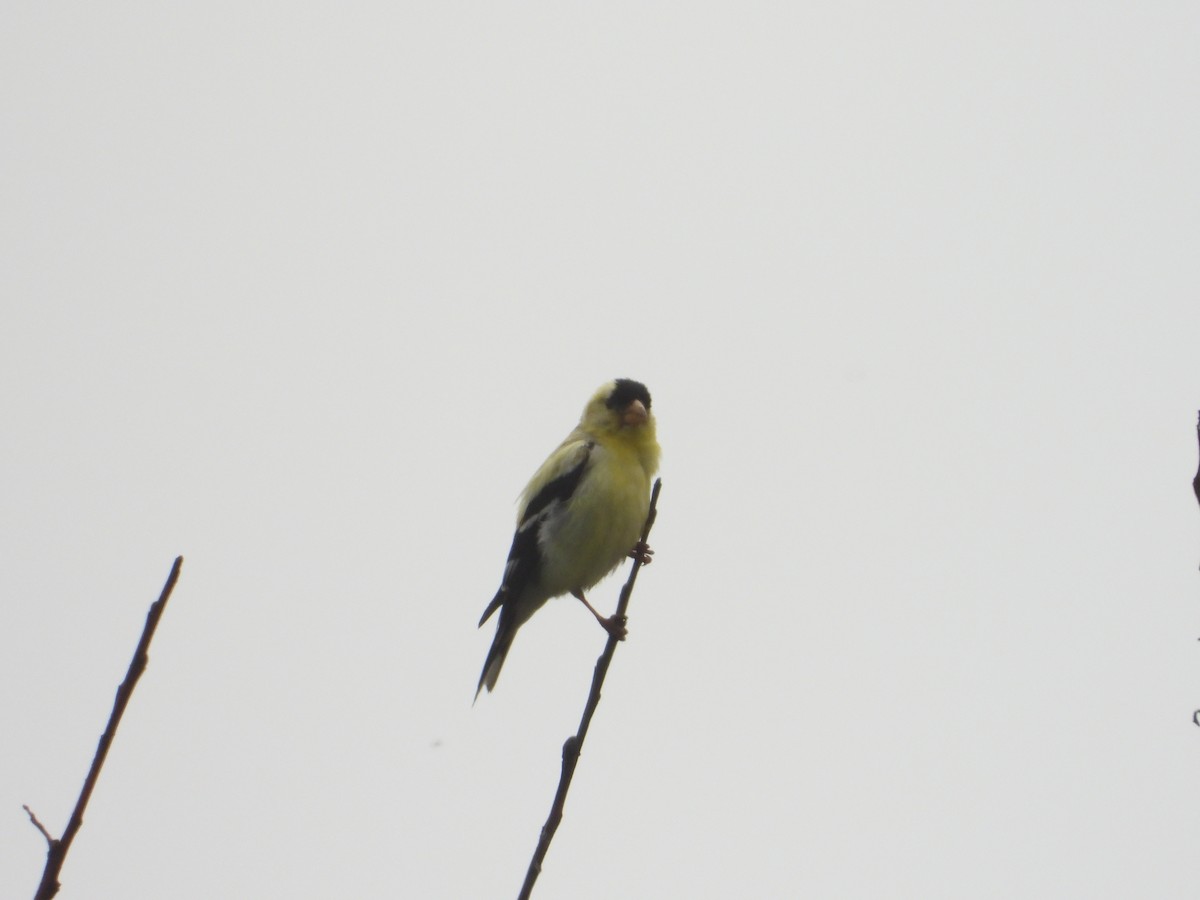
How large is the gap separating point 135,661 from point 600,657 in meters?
1.26

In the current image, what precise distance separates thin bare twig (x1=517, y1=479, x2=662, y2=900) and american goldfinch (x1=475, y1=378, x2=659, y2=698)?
375 centimetres

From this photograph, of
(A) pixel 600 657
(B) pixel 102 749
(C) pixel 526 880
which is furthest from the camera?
(A) pixel 600 657

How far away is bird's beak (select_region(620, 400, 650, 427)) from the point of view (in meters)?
7.15

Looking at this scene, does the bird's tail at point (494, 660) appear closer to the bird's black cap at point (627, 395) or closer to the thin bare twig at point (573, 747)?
the bird's black cap at point (627, 395)

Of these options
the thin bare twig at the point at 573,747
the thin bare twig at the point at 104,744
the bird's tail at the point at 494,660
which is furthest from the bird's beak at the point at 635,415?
the thin bare twig at the point at 104,744

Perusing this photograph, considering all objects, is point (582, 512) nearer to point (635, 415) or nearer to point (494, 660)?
point (635, 415)

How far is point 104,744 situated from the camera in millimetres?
1496

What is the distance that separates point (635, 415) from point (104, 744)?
18.8 feet

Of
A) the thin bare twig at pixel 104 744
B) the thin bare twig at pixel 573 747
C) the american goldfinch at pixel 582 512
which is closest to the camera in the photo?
the thin bare twig at pixel 104 744

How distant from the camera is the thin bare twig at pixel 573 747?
6.70 ft

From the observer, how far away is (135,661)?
5.05 feet

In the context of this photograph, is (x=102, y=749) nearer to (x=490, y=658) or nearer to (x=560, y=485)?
(x=560, y=485)

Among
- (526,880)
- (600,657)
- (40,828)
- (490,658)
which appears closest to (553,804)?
(526,880)

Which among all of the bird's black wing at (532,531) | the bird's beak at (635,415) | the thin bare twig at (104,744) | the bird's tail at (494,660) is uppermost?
the bird's beak at (635,415)
